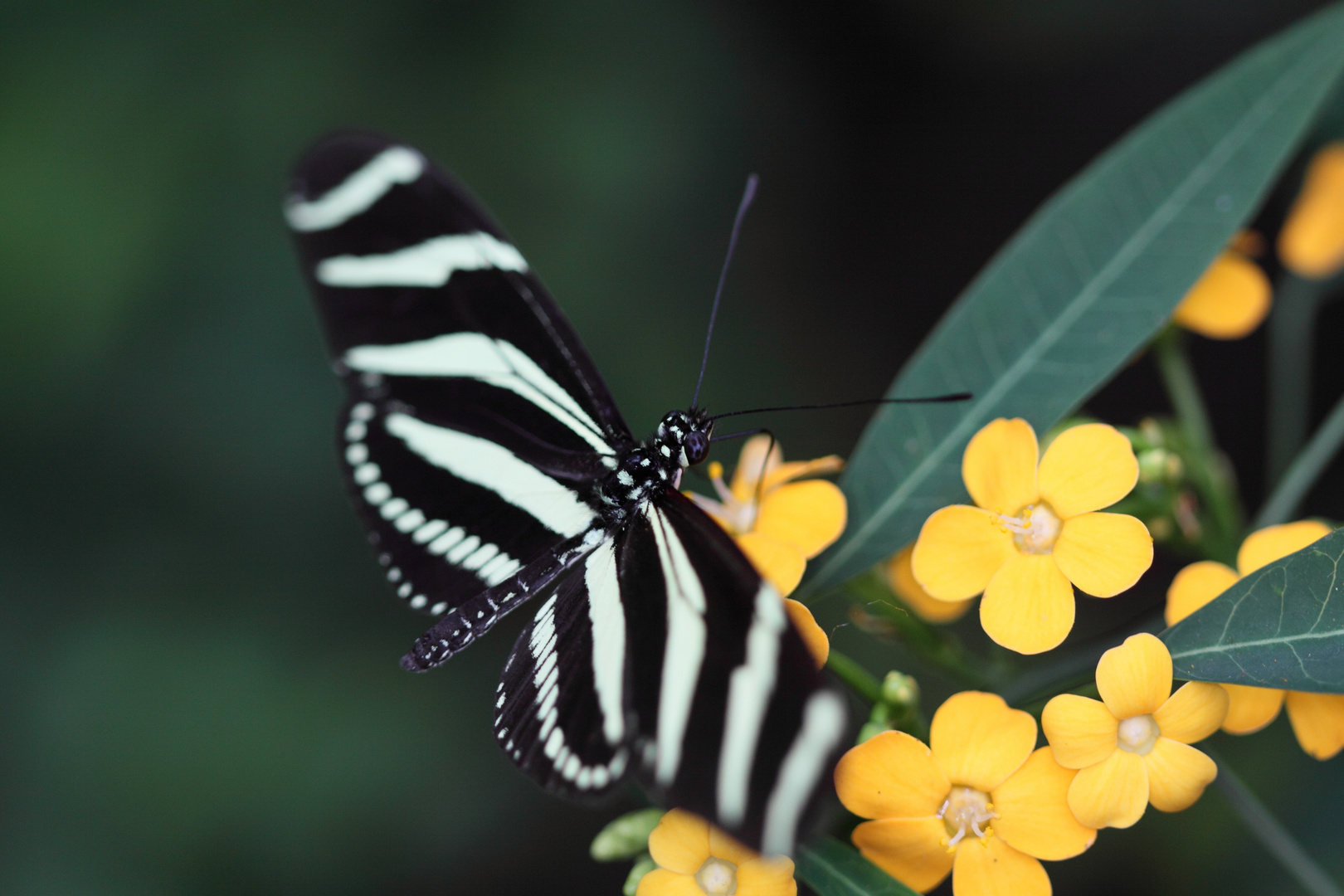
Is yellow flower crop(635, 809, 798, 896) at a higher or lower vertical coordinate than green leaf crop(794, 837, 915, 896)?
higher

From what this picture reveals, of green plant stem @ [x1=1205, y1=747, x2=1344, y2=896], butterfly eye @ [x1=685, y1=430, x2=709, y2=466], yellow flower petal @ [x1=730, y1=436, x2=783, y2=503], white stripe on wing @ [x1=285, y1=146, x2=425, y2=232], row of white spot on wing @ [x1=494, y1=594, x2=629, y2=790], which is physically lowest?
green plant stem @ [x1=1205, y1=747, x2=1344, y2=896]

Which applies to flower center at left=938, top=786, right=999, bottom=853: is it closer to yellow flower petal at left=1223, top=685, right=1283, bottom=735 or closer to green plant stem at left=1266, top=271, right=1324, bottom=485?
yellow flower petal at left=1223, top=685, right=1283, bottom=735

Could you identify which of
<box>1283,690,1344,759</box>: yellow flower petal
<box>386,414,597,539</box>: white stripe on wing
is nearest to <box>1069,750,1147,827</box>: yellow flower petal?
<box>1283,690,1344,759</box>: yellow flower petal

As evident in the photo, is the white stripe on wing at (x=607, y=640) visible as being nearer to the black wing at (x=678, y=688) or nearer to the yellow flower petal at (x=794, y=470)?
the black wing at (x=678, y=688)

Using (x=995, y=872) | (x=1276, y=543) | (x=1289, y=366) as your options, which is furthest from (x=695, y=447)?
(x=1289, y=366)

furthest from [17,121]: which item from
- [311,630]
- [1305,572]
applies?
[1305,572]

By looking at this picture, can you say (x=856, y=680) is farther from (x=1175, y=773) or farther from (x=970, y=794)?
(x=1175, y=773)

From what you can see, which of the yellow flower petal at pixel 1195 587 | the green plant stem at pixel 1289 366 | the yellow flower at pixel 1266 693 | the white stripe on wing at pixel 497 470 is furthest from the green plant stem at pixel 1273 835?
the white stripe on wing at pixel 497 470

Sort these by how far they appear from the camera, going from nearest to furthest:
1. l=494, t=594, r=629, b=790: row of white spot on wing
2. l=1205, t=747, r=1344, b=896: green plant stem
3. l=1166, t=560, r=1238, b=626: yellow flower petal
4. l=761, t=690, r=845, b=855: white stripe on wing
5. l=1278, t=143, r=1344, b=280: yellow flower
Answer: l=761, t=690, r=845, b=855: white stripe on wing → l=494, t=594, r=629, b=790: row of white spot on wing → l=1166, t=560, r=1238, b=626: yellow flower petal → l=1205, t=747, r=1344, b=896: green plant stem → l=1278, t=143, r=1344, b=280: yellow flower
